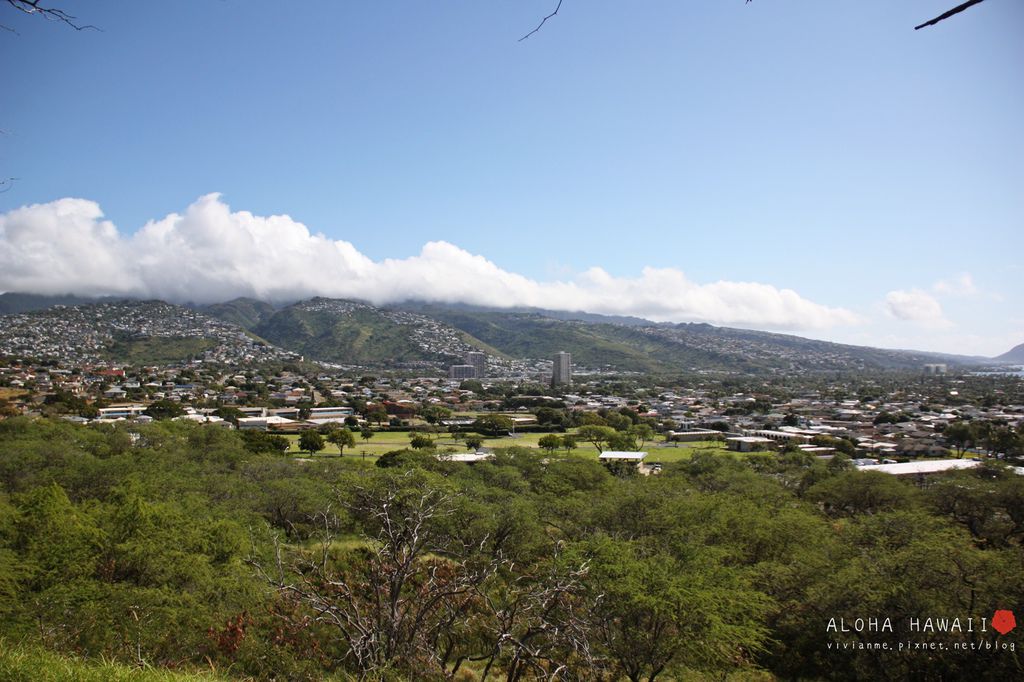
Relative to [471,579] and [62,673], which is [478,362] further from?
[62,673]

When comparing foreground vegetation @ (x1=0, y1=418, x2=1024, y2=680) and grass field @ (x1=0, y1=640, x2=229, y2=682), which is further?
foreground vegetation @ (x1=0, y1=418, x2=1024, y2=680)

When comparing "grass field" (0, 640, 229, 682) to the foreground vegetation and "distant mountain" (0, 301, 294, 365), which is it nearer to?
the foreground vegetation

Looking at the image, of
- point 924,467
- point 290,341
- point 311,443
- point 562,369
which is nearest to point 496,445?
point 311,443

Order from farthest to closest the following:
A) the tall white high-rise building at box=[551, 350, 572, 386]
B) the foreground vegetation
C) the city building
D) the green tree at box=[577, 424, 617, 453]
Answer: the city building < the tall white high-rise building at box=[551, 350, 572, 386] < the green tree at box=[577, 424, 617, 453] < the foreground vegetation

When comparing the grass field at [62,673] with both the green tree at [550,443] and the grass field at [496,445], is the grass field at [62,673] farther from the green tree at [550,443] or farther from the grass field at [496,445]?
the green tree at [550,443]

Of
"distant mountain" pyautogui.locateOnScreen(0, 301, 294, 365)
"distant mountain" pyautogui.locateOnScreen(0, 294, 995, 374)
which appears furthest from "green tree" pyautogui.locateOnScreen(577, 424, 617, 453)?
"distant mountain" pyautogui.locateOnScreen(0, 294, 995, 374)

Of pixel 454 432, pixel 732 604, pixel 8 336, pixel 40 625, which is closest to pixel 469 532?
pixel 732 604
